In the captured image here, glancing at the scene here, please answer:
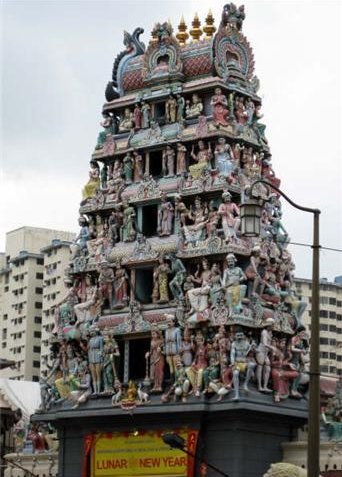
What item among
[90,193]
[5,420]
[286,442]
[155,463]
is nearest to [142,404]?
[155,463]

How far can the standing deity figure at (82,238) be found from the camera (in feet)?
180

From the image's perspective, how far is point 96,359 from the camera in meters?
51.6

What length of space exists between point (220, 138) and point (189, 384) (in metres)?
10.2

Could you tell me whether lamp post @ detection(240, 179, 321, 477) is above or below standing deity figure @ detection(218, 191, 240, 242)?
below

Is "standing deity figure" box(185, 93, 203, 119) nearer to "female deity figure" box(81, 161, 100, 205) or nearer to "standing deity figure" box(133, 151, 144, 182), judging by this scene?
"standing deity figure" box(133, 151, 144, 182)

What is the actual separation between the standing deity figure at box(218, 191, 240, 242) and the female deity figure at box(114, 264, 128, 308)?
5014 mm

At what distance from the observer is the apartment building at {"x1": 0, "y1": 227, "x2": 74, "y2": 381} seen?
371ft

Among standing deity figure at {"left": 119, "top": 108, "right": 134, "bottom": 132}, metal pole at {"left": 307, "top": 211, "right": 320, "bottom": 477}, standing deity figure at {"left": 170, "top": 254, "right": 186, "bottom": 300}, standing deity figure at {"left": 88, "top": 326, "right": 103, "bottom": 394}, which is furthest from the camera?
standing deity figure at {"left": 119, "top": 108, "right": 134, "bottom": 132}

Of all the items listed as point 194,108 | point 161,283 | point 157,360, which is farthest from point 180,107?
point 157,360

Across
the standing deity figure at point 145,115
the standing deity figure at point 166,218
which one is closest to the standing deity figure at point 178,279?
the standing deity figure at point 166,218

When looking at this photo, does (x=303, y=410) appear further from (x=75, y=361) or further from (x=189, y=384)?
(x=75, y=361)

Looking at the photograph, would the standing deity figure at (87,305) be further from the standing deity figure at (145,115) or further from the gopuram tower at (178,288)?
the standing deity figure at (145,115)

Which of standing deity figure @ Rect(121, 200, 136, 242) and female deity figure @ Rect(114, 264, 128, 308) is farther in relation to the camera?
standing deity figure @ Rect(121, 200, 136, 242)

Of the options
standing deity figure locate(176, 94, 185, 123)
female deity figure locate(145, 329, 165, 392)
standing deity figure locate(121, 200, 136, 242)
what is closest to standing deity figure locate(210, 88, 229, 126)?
standing deity figure locate(176, 94, 185, 123)
